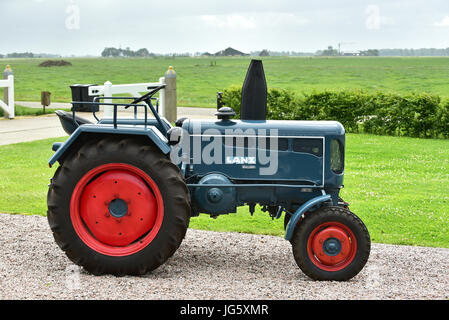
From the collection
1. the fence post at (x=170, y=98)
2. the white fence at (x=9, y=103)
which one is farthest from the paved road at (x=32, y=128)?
the fence post at (x=170, y=98)

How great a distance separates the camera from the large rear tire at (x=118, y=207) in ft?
17.4

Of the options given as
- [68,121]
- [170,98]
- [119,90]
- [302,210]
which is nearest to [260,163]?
[302,210]

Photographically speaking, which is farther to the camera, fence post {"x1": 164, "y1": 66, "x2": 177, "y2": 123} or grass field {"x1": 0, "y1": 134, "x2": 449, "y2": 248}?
fence post {"x1": 164, "y1": 66, "x2": 177, "y2": 123}

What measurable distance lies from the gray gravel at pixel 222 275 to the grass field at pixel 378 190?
0.68 meters

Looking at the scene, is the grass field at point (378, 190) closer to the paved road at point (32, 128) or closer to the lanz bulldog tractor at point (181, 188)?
the paved road at point (32, 128)

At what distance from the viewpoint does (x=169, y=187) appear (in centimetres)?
525

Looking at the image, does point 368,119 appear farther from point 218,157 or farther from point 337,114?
point 218,157

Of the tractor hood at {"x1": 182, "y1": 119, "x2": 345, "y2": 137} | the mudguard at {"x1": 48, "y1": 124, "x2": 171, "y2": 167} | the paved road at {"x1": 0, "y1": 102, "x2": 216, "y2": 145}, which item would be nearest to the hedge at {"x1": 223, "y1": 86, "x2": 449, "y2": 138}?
the paved road at {"x1": 0, "y1": 102, "x2": 216, "y2": 145}

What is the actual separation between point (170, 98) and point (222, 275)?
14072mm

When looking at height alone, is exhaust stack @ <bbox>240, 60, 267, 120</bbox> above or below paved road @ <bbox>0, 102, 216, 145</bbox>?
above

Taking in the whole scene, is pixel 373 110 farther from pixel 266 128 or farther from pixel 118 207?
pixel 118 207

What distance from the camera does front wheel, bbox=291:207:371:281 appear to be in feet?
17.6

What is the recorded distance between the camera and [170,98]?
19.2 meters

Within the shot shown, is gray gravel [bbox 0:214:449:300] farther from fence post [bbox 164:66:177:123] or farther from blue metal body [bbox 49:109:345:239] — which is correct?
fence post [bbox 164:66:177:123]
